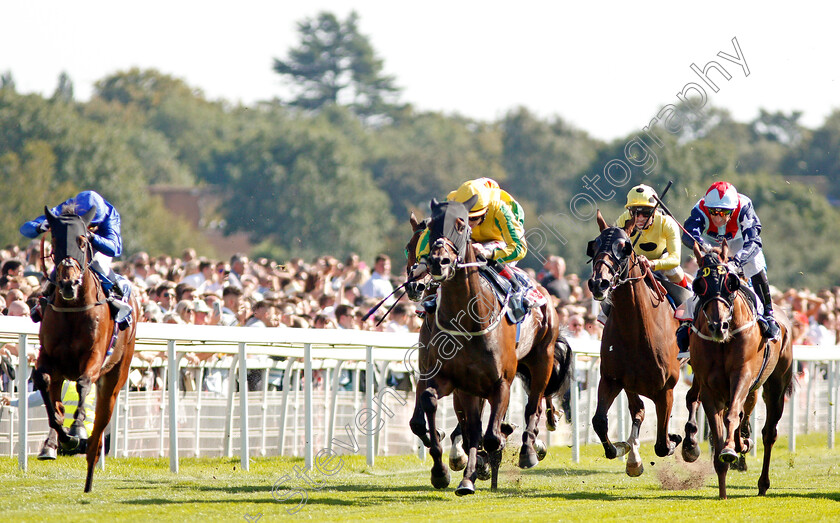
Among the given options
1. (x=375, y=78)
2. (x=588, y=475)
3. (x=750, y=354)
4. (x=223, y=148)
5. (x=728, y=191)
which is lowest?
(x=588, y=475)

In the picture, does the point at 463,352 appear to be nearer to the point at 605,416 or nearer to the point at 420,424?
the point at 420,424

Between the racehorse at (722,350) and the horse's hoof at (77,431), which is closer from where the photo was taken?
the horse's hoof at (77,431)

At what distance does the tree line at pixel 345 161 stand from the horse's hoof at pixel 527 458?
3.97m

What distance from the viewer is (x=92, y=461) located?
741cm

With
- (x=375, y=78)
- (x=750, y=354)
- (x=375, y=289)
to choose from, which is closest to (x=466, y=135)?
(x=375, y=78)

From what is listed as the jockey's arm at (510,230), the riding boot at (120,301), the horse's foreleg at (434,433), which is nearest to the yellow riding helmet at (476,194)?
the jockey's arm at (510,230)

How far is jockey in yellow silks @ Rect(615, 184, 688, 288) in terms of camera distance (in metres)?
8.82

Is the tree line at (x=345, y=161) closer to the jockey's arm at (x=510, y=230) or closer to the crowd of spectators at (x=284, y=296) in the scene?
the crowd of spectators at (x=284, y=296)

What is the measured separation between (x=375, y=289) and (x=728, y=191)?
6163mm

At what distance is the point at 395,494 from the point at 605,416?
1564mm

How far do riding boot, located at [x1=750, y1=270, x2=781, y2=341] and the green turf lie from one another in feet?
3.67

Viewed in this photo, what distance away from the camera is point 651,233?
9.05 meters

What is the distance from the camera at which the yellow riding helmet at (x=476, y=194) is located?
25.9ft

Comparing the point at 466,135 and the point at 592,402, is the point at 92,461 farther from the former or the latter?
the point at 466,135
